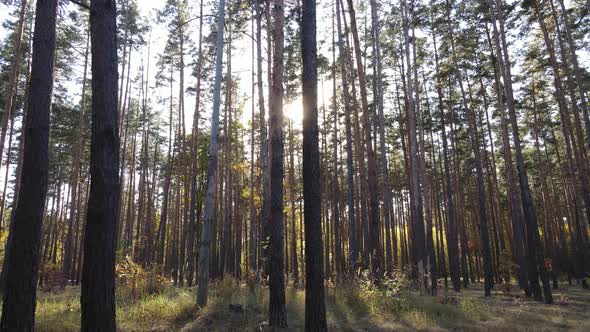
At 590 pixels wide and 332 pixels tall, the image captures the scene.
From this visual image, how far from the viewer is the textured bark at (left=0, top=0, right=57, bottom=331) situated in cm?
496

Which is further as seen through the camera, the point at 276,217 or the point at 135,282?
the point at 135,282

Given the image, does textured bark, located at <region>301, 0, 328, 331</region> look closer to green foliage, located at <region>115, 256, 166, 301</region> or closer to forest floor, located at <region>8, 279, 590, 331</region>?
forest floor, located at <region>8, 279, 590, 331</region>

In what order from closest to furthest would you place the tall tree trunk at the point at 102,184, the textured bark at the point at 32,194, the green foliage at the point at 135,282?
1. the tall tree trunk at the point at 102,184
2. the textured bark at the point at 32,194
3. the green foliage at the point at 135,282

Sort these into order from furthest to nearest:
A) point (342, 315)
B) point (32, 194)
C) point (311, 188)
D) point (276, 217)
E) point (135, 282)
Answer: point (135, 282)
point (342, 315)
point (276, 217)
point (311, 188)
point (32, 194)

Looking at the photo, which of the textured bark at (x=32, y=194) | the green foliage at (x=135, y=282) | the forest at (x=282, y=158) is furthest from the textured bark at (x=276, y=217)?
the green foliage at (x=135, y=282)

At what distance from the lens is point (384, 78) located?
70.1ft

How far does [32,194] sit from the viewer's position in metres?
5.36

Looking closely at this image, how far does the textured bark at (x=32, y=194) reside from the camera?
4.96m

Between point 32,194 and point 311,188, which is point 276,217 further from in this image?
point 32,194

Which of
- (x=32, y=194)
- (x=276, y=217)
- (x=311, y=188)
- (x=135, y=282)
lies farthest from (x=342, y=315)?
(x=32, y=194)

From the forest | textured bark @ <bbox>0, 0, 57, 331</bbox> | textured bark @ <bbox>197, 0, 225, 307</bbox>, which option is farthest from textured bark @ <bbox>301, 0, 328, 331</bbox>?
textured bark @ <bbox>197, 0, 225, 307</bbox>

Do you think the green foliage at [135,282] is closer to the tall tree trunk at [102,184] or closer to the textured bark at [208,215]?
the textured bark at [208,215]

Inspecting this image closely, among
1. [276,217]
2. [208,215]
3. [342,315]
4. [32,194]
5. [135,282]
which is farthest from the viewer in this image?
[135,282]

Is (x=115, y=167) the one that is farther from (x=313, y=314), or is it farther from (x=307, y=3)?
(x=307, y=3)
